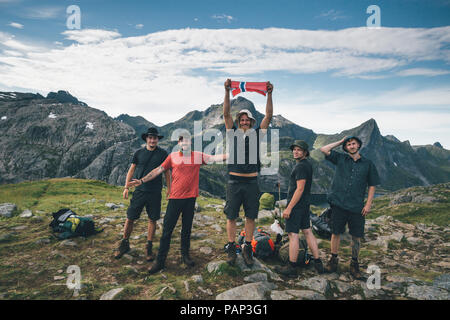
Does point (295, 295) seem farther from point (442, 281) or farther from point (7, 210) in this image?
point (7, 210)

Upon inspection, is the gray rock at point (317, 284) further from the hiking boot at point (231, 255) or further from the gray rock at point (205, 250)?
the gray rock at point (205, 250)

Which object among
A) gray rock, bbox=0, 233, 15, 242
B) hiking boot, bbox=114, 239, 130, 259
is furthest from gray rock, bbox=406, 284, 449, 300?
gray rock, bbox=0, 233, 15, 242

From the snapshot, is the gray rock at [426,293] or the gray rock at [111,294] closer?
the gray rock at [111,294]

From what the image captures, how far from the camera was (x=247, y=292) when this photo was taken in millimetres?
5195

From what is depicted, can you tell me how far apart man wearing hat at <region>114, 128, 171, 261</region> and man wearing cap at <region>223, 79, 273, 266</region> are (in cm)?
235

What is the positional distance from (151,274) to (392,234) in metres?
12.1

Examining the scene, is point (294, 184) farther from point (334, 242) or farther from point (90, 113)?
point (90, 113)

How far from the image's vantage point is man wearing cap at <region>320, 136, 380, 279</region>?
6.34m

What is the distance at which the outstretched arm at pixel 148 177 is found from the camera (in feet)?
22.1

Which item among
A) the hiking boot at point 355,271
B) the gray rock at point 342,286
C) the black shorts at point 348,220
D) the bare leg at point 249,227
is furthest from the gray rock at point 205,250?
the hiking boot at point 355,271

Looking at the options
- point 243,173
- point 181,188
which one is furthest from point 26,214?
point 243,173

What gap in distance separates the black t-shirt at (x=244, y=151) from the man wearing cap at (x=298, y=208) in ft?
4.03

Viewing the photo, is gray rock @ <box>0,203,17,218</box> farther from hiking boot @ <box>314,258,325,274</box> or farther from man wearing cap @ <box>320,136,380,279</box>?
man wearing cap @ <box>320,136,380,279</box>
